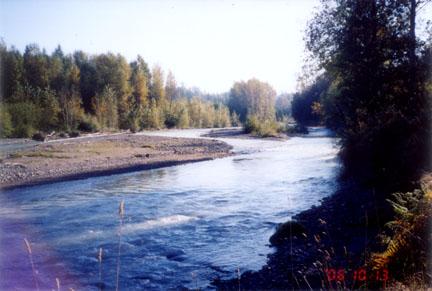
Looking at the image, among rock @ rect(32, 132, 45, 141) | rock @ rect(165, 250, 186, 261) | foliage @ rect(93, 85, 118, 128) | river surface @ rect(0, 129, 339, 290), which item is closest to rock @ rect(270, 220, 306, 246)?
river surface @ rect(0, 129, 339, 290)

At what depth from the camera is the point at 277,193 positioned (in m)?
12.1

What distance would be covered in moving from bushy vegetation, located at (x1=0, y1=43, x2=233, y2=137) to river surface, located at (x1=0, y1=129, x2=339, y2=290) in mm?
28765

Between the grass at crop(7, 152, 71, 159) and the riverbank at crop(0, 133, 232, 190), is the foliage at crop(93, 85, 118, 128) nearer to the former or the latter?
the riverbank at crop(0, 133, 232, 190)

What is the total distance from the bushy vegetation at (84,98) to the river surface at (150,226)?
1132 inches

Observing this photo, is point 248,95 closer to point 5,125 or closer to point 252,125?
point 252,125

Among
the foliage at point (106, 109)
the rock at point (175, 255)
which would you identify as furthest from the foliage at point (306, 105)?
the rock at point (175, 255)

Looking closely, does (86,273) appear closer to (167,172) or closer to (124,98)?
(167,172)

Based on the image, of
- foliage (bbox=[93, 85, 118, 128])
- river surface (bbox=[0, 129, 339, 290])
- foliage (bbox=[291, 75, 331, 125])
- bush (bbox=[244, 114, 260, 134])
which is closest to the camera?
river surface (bbox=[0, 129, 339, 290])

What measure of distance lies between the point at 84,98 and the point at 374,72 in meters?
56.6

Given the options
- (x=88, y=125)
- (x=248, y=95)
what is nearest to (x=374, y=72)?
(x=88, y=125)

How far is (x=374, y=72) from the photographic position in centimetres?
1417

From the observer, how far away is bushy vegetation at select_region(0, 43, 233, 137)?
43.1 metres

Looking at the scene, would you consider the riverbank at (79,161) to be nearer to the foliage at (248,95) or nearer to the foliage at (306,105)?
the foliage at (306,105)

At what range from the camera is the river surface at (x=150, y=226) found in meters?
5.87
